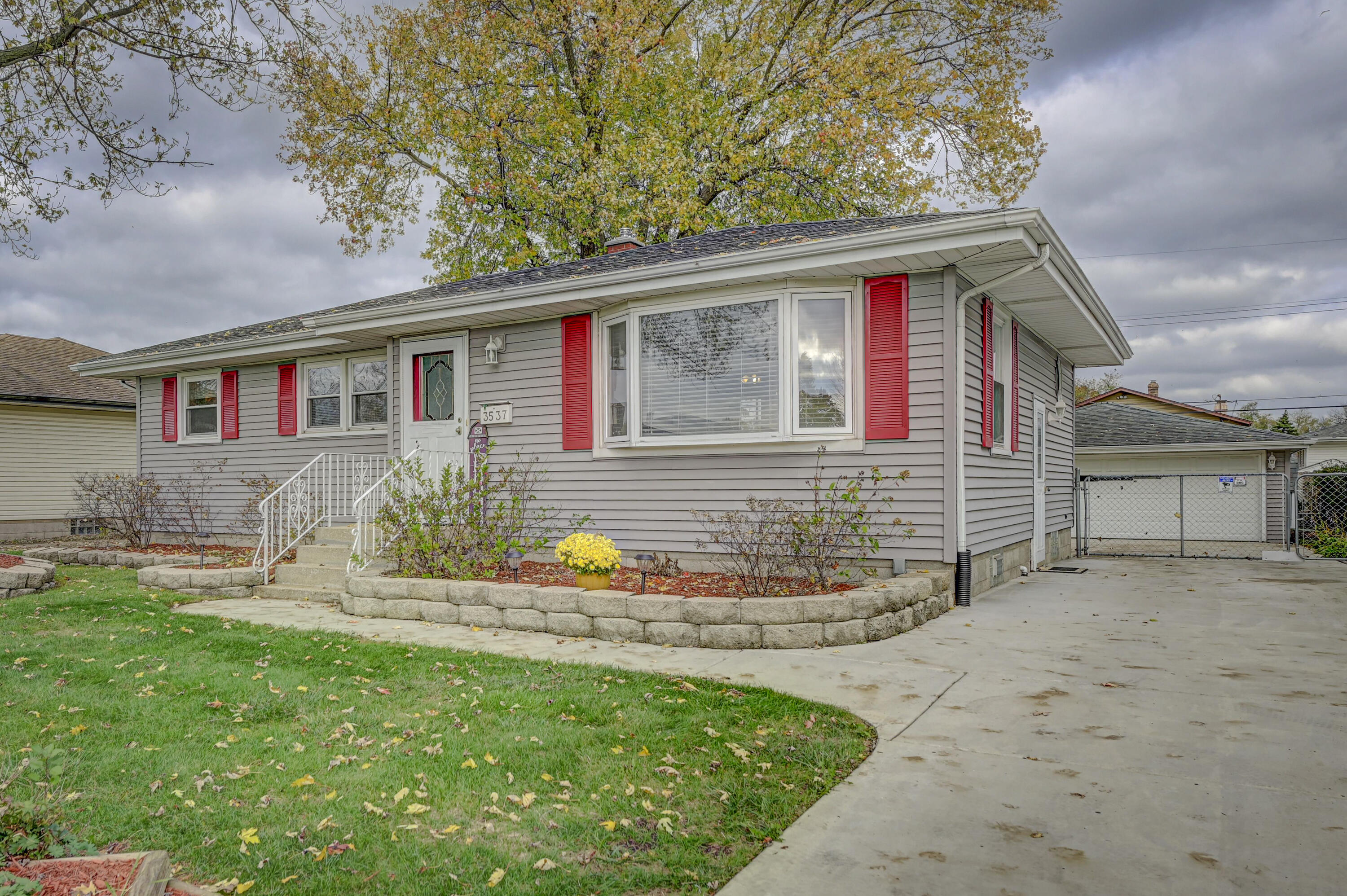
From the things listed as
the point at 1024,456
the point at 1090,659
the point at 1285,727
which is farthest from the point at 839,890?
the point at 1024,456

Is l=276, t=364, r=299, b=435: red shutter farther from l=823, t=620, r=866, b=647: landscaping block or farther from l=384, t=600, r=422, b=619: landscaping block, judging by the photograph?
l=823, t=620, r=866, b=647: landscaping block

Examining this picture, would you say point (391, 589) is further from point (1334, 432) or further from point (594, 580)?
point (1334, 432)

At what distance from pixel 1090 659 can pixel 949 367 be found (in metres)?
2.68

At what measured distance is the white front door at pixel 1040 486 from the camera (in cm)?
1005

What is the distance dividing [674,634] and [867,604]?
137 centimetres

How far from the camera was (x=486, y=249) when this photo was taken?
60.2 feet

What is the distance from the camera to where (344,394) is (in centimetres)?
1109

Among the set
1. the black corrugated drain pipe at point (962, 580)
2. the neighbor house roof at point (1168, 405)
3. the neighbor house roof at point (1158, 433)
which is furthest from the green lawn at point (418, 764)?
the neighbor house roof at point (1168, 405)

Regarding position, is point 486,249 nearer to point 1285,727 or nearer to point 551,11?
point 551,11

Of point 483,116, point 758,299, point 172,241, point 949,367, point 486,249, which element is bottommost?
point 949,367

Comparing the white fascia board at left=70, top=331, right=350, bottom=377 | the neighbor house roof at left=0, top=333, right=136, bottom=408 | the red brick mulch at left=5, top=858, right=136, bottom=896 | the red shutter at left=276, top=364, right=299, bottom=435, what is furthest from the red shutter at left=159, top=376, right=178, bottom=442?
the red brick mulch at left=5, top=858, right=136, bottom=896

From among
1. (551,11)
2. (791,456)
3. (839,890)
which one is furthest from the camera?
(551,11)

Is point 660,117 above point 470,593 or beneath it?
above

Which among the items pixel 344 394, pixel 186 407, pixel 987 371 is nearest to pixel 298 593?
pixel 344 394
